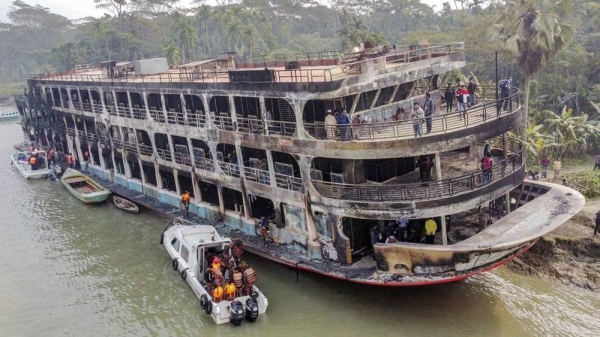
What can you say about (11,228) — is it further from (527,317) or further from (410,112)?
(527,317)

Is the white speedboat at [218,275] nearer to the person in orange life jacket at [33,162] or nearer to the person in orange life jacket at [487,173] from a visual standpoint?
the person in orange life jacket at [487,173]

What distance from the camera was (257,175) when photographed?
20.2m

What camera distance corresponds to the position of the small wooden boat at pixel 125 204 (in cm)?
2825

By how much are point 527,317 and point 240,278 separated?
962cm

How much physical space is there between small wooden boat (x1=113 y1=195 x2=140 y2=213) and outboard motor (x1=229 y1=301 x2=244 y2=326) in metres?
13.7

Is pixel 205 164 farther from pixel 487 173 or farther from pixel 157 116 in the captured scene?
pixel 487 173

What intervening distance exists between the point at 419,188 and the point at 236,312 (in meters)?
7.27

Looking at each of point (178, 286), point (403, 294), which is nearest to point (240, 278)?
point (178, 286)

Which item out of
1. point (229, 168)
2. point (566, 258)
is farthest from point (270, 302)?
point (566, 258)

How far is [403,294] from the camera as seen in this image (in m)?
17.6

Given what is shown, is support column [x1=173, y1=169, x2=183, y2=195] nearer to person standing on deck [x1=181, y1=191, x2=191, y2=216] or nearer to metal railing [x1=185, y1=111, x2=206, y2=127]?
person standing on deck [x1=181, y1=191, x2=191, y2=216]

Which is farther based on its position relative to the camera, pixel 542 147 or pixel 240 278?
pixel 542 147

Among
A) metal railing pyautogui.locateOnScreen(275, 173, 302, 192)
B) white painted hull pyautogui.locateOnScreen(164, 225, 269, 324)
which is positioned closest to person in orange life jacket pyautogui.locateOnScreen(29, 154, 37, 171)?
white painted hull pyautogui.locateOnScreen(164, 225, 269, 324)

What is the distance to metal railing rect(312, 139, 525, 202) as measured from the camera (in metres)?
16.0
